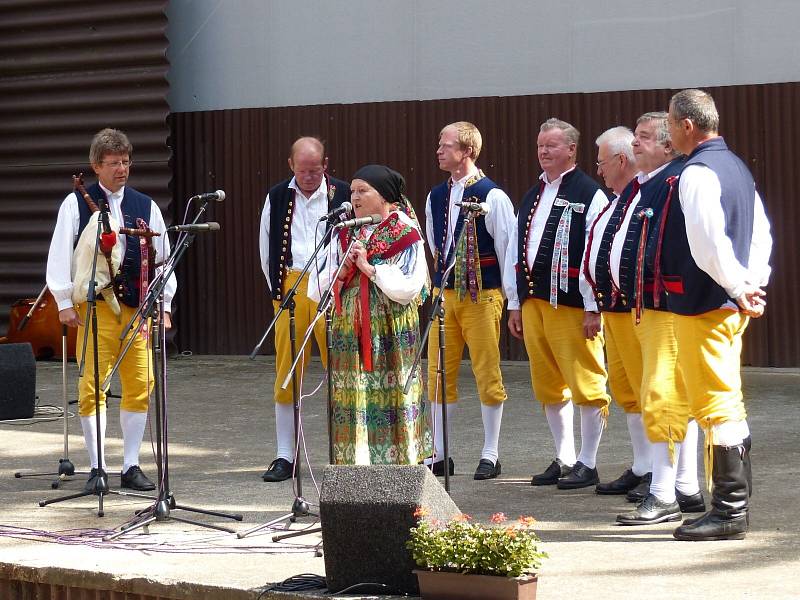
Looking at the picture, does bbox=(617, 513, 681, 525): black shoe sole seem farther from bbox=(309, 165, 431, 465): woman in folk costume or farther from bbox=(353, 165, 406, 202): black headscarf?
bbox=(353, 165, 406, 202): black headscarf

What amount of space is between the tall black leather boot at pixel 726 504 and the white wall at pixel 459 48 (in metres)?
6.66

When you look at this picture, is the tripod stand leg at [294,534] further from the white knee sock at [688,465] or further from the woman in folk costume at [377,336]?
the white knee sock at [688,465]

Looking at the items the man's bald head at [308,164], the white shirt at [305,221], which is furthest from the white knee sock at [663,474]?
the man's bald head at [308,164]

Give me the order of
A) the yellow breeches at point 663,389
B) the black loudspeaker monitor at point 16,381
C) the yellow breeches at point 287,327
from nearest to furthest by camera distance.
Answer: the yellow breeches at point 663,389
the yellow breeches at point 287,327
the black loudspeaker monitor at point 16,381

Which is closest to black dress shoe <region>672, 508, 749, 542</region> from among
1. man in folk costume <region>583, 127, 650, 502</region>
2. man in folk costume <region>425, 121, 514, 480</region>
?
man in folk costume <region>583, 127, 650, 502</region>

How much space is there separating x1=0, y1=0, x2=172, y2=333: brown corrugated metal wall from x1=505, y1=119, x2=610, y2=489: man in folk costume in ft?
23.3

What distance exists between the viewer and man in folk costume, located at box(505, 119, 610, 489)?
7.24 m

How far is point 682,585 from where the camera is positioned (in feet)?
16.5

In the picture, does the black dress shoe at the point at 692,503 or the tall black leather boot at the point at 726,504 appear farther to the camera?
the black dress shoe at the point at 692,503

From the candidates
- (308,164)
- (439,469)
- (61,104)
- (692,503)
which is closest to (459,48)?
(61,104)

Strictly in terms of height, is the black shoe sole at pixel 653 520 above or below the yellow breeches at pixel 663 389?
below

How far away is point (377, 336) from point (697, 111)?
1.82m

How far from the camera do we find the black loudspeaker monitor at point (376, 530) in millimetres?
5016

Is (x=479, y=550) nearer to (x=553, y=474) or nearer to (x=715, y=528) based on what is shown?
(x=715, y=528)
